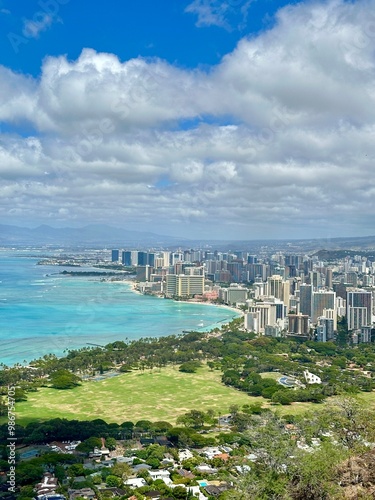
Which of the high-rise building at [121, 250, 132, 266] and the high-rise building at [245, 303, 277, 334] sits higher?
the high-rise building at [121, 250, 132, 266]

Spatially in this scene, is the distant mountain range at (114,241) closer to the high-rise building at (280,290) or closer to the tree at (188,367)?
the high-rise building at (280,290)

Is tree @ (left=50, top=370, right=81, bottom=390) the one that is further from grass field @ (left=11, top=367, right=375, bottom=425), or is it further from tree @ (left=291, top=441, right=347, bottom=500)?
tree @ (left=291, top=441, right=347, bottom=500)

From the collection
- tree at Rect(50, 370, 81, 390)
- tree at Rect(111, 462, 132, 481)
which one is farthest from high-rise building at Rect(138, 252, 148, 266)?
tree at Rect(111, 462, 132, 481)

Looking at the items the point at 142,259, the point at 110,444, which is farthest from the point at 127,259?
the point at 110,444

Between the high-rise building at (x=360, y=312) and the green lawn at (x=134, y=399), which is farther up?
the high-rise building at (x=360, y=312)

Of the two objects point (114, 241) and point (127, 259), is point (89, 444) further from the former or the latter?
point (114, 241)

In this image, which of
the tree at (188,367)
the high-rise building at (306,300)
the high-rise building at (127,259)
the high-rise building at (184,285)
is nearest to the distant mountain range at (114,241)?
the high-rise building at (127,259)

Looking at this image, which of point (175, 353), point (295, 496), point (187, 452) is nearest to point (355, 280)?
point (175, 353)
